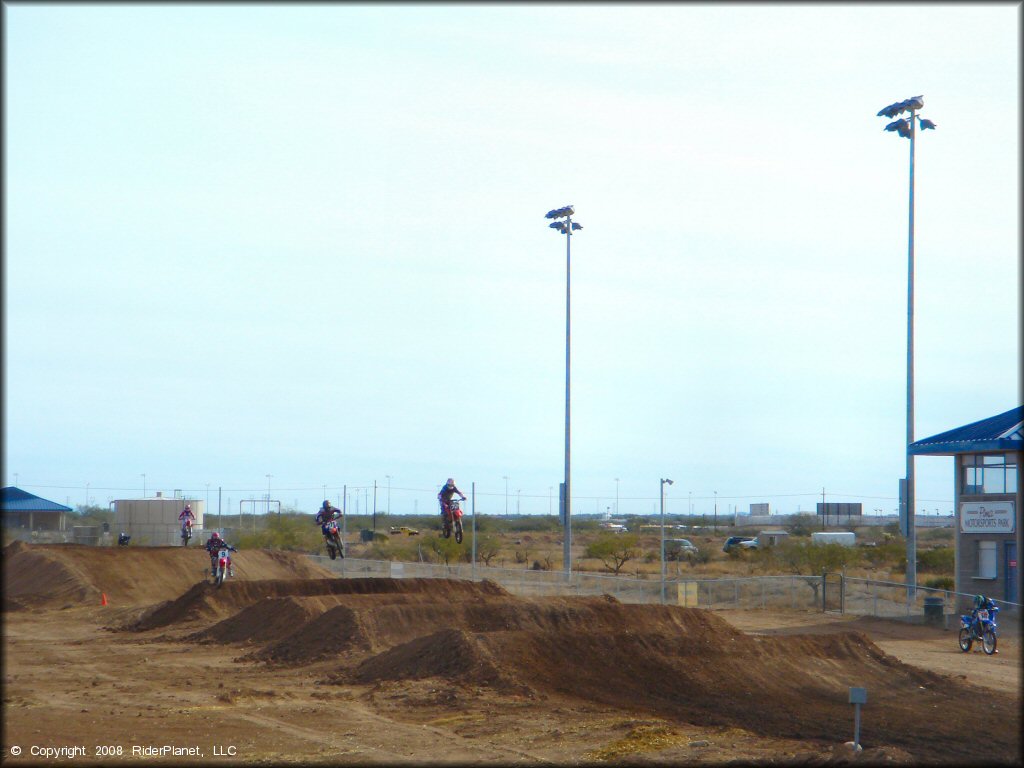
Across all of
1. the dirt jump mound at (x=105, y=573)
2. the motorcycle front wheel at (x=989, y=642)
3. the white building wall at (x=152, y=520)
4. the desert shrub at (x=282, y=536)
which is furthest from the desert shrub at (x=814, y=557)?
the white building wall at (x=152, y=520)

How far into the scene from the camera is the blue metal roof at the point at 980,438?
3494 centimetres

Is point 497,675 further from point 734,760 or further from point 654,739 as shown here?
point 734,760

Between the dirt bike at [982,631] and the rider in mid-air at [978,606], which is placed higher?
the rider in mid-air at [978,606]

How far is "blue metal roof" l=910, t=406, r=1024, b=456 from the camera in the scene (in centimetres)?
3494

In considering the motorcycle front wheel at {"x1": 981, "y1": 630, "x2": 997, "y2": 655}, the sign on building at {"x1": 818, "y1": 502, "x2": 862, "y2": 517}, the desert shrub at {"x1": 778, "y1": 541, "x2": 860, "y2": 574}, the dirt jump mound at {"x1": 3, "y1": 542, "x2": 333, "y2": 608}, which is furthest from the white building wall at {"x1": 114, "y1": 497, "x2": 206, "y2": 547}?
the sign on building at {"x1": 818, "y1": 502, "x2": 862, "y2": 517}

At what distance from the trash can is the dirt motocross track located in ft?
2.67

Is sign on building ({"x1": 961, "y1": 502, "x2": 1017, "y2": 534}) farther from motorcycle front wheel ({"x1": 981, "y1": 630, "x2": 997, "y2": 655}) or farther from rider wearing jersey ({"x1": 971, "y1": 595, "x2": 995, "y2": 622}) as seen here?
motorcycle front wheel ({"x1": 981, "y1": 630, "x2": 997, "y2": 655})

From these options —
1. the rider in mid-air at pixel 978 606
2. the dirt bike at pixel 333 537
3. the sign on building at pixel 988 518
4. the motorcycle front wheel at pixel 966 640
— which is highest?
the sign on building at pixel 988 518

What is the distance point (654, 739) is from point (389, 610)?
Answer: 49.9ft

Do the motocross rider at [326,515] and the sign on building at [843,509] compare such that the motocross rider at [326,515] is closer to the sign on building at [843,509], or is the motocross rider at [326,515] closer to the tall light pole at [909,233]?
the tall light pole at [909,233]

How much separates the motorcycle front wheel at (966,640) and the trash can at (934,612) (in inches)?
212

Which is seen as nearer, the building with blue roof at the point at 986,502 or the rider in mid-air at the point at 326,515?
the rider in mid-air at the point at 326,515

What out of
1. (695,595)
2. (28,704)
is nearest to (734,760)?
(28,704)

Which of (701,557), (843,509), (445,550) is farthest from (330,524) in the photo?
(843,509)
